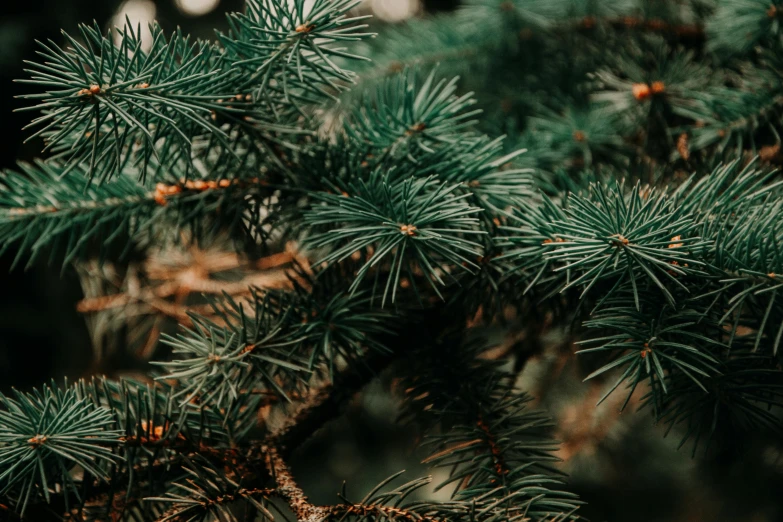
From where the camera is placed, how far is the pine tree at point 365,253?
0.32m

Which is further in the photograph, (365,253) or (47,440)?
(365,253)

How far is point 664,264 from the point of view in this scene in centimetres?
30

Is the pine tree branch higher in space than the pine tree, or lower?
lower

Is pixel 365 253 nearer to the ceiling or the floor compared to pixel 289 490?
nearer to the ceiling

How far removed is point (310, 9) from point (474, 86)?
0.38 m

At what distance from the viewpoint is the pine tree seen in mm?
324

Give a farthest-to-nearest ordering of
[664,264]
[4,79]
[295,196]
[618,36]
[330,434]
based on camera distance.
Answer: [4,79] < [330,434] < [618,36] < [295,196] < [664,264]

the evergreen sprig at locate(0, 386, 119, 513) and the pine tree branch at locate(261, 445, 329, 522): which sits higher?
the evergreen sprig at locate(0, 386, 119, 513)

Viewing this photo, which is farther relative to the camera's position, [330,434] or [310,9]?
[330,434]

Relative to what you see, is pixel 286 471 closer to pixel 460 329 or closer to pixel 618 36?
pixel 460 329

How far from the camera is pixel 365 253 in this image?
42cm

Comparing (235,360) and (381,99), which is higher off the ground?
(381,99)

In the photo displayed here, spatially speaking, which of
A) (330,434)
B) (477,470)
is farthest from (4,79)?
(477,470)

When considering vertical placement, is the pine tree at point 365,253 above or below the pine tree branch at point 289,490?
above
